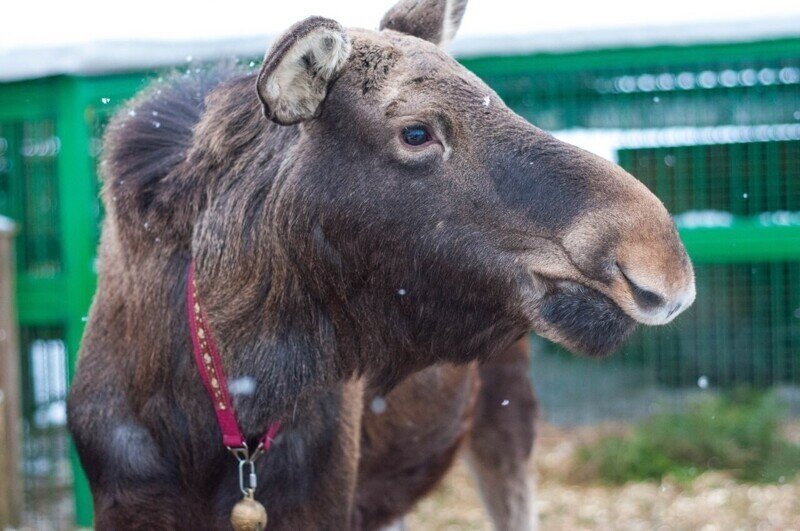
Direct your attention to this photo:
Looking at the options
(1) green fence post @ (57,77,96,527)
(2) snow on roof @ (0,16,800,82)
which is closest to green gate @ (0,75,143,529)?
(1) green fence post @ (57,77,96,527)

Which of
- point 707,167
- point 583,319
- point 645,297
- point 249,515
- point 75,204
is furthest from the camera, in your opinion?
point 707,167

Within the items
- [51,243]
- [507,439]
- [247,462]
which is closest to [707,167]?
[507,439]

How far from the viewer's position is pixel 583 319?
91.1 inches

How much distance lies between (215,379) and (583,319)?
103 cm

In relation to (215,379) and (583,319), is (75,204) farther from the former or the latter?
(583,319)

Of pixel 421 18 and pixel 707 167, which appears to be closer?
pixel 421 18

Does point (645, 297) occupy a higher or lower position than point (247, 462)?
higher

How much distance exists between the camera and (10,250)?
228 inches

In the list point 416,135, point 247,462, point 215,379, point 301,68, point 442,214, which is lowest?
point 247,462

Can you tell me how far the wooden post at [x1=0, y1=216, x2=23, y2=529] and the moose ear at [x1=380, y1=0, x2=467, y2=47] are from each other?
3.40 metres

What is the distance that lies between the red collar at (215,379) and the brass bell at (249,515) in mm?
130

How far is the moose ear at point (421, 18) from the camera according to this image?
9.93 feet

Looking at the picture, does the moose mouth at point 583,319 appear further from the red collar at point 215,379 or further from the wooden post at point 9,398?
the wooden post at point 9,398

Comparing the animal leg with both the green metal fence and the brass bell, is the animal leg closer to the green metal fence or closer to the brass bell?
the green metal fence
